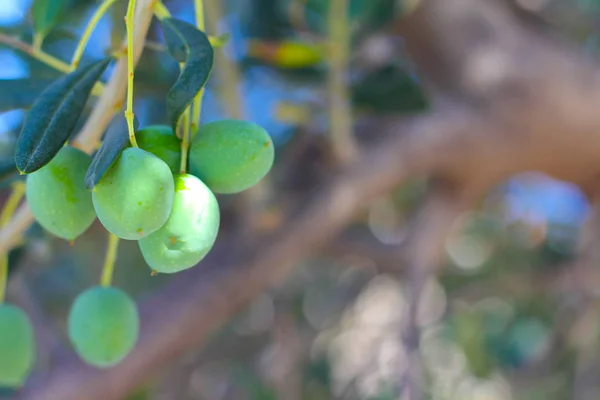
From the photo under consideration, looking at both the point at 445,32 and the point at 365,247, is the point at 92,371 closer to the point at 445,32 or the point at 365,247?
the point at 365,247

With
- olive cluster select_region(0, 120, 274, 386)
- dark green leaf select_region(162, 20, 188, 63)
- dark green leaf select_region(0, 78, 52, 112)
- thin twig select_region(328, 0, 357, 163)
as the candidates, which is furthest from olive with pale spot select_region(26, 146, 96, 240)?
thin twig select_region(328, 0, 357, 163)

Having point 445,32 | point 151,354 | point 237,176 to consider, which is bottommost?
point 151,354

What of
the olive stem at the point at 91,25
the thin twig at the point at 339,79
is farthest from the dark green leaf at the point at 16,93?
the thin twig at the point at 339,79

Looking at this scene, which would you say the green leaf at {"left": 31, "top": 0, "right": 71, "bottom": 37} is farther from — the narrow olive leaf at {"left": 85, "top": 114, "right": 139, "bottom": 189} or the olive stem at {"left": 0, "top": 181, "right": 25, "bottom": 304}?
the narrow olive leaf at {"left": 85, "top": 114, "right": 139, "bottom": 189}

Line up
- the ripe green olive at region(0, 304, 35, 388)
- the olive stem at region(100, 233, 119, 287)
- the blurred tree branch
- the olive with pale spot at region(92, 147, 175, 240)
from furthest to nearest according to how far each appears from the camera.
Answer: the blurred tree branch < the ripe green olive at region(0, 304, 35, 388) < the olive stem at region(100, 233, 119, 287) < the olive with pale spot at region(92, 147, 175, 240)

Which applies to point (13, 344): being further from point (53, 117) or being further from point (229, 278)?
point (229, 278)

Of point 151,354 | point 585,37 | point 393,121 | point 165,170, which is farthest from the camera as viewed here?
point 585,37

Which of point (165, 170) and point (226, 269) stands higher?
point (165, 170)

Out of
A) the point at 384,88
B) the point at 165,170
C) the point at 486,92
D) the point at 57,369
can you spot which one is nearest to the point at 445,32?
the point at 486,92
